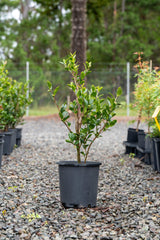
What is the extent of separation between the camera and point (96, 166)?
2.65m

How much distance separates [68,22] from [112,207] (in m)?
15.2

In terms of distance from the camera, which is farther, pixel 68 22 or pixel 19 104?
pixel 68 22

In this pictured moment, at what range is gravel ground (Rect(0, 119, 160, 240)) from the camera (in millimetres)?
2262

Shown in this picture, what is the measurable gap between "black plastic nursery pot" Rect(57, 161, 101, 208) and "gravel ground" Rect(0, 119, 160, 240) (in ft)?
0.24

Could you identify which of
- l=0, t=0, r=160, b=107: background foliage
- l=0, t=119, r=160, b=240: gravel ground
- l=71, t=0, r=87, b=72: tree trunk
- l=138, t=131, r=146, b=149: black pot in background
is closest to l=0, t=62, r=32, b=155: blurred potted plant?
l=0, t=119, r=160, b=240: gravel ground

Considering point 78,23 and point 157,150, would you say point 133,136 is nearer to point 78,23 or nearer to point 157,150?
point 157,150

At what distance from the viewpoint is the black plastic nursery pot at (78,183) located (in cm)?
261

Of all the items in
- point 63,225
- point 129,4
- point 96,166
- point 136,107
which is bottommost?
point 63,225

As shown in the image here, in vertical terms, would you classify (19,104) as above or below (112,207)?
above

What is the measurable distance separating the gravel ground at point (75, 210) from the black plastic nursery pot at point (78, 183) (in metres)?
0.07

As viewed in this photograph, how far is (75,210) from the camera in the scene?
2.64 m

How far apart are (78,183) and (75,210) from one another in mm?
224

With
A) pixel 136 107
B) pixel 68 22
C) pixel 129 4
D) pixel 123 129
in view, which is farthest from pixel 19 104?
pixel 129 4

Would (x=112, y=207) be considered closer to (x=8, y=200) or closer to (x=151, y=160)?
(x=8, y=200)
